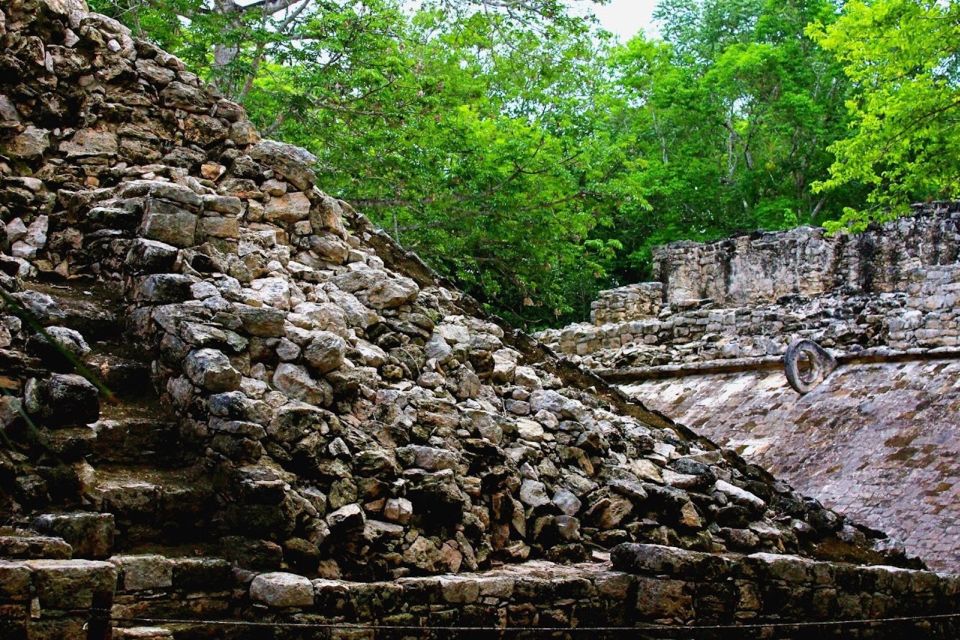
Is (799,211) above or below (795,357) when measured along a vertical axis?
above

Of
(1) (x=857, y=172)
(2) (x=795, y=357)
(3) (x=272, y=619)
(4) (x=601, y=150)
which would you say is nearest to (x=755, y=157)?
(4) (x=601, y=150)

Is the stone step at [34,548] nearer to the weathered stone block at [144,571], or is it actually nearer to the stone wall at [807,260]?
the weathered stone block at [144,571]

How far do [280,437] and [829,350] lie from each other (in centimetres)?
763

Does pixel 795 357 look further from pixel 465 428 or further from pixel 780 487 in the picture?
pixel 465 428

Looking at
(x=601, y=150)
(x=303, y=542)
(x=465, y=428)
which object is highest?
(x=601, y=150)

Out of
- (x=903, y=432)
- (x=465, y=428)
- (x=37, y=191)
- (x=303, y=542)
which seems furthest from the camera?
(x=903, y=432)

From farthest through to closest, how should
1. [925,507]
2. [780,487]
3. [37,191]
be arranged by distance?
[925,507] < [780,487] < [37,191]

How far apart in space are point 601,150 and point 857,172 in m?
5.74

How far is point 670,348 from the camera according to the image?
43.0 ft

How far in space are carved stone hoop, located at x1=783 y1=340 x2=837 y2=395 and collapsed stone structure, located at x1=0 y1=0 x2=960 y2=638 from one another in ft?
10.5

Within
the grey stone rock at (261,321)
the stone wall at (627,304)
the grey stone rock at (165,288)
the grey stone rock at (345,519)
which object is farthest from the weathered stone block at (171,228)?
the stone wall at (627,304)

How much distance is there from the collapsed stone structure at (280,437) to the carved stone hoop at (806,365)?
3.21 metres

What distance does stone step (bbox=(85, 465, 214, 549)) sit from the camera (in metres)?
4.45

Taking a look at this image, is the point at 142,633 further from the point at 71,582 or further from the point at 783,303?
the point at 783,303
